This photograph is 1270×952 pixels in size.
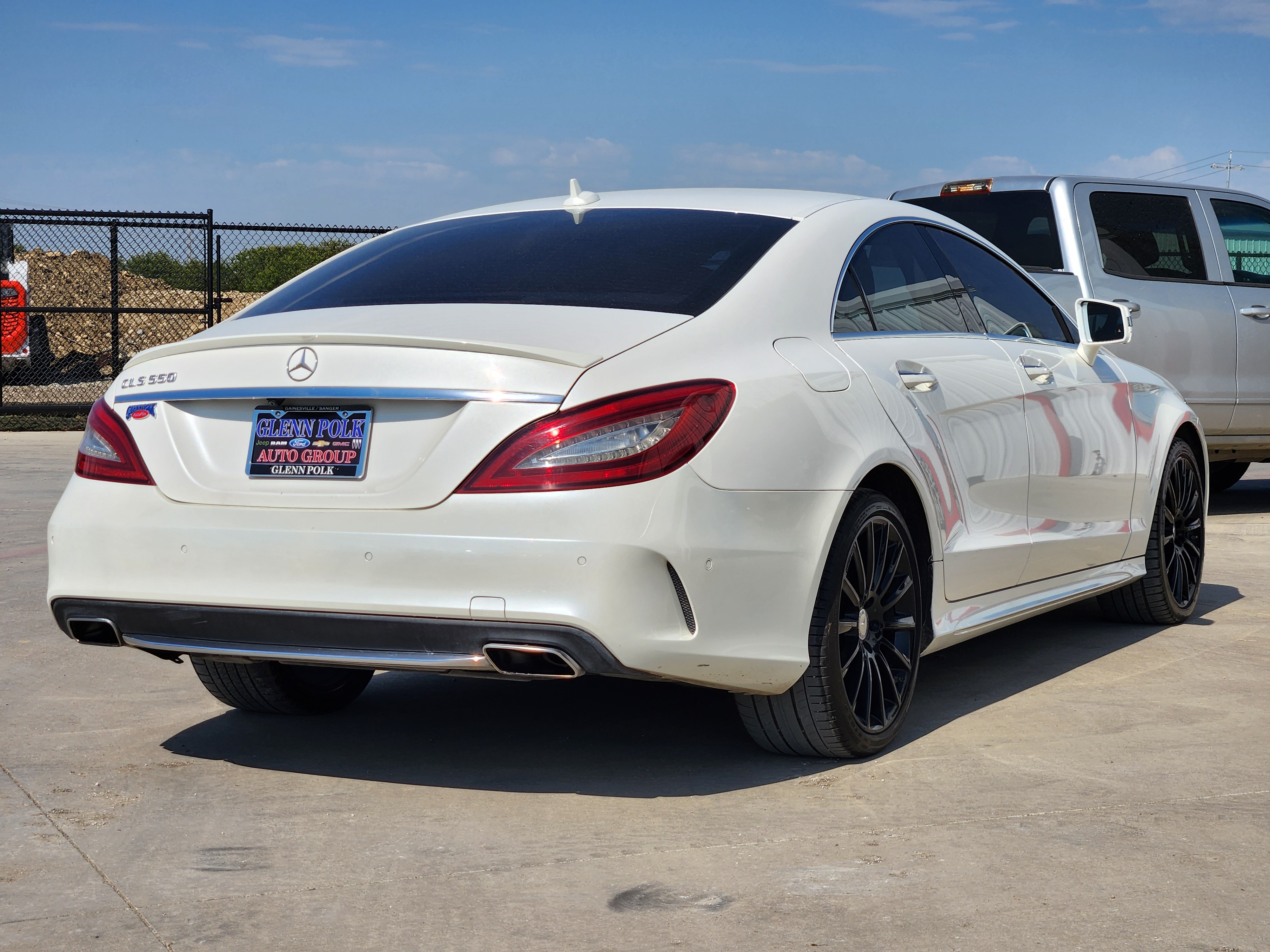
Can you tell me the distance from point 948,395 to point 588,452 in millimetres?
1532

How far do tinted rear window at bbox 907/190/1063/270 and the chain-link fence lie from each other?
32.7ft

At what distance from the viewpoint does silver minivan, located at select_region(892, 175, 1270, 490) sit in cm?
857

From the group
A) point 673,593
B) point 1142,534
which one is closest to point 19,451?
point 1142,534

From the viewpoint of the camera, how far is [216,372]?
3.62m

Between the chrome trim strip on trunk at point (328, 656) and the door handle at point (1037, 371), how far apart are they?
2424mm

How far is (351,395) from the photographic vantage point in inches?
135

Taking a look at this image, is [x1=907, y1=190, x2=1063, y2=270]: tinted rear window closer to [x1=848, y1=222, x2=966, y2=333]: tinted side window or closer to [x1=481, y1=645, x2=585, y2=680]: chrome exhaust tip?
[x1=848, y1=222, x2=966, y2=333]: tinted side window

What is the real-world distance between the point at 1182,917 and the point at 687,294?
1.82m

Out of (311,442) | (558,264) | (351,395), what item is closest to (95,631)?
(311,442)

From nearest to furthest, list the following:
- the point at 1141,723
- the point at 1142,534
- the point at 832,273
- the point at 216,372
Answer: the point at 216,372 < the point at 832,273 < the point at 1141,723 < the point at 1142,534

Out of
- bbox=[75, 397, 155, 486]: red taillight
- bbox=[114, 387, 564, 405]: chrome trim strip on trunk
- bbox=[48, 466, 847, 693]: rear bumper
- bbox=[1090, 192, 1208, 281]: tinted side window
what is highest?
bbox=[1090, 192, 1208, 281]: tinted side window

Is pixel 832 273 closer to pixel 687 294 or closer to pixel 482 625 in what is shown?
pixel 687 294

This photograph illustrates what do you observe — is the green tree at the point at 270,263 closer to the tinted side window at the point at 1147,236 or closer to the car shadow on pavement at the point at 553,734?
the tinted side window at the point at 1147,236

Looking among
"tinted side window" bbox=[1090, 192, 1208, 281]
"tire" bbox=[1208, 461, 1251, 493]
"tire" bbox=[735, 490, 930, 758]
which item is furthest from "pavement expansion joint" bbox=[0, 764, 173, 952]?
"tire" bbox=[1208, 461, 1251, 493]
